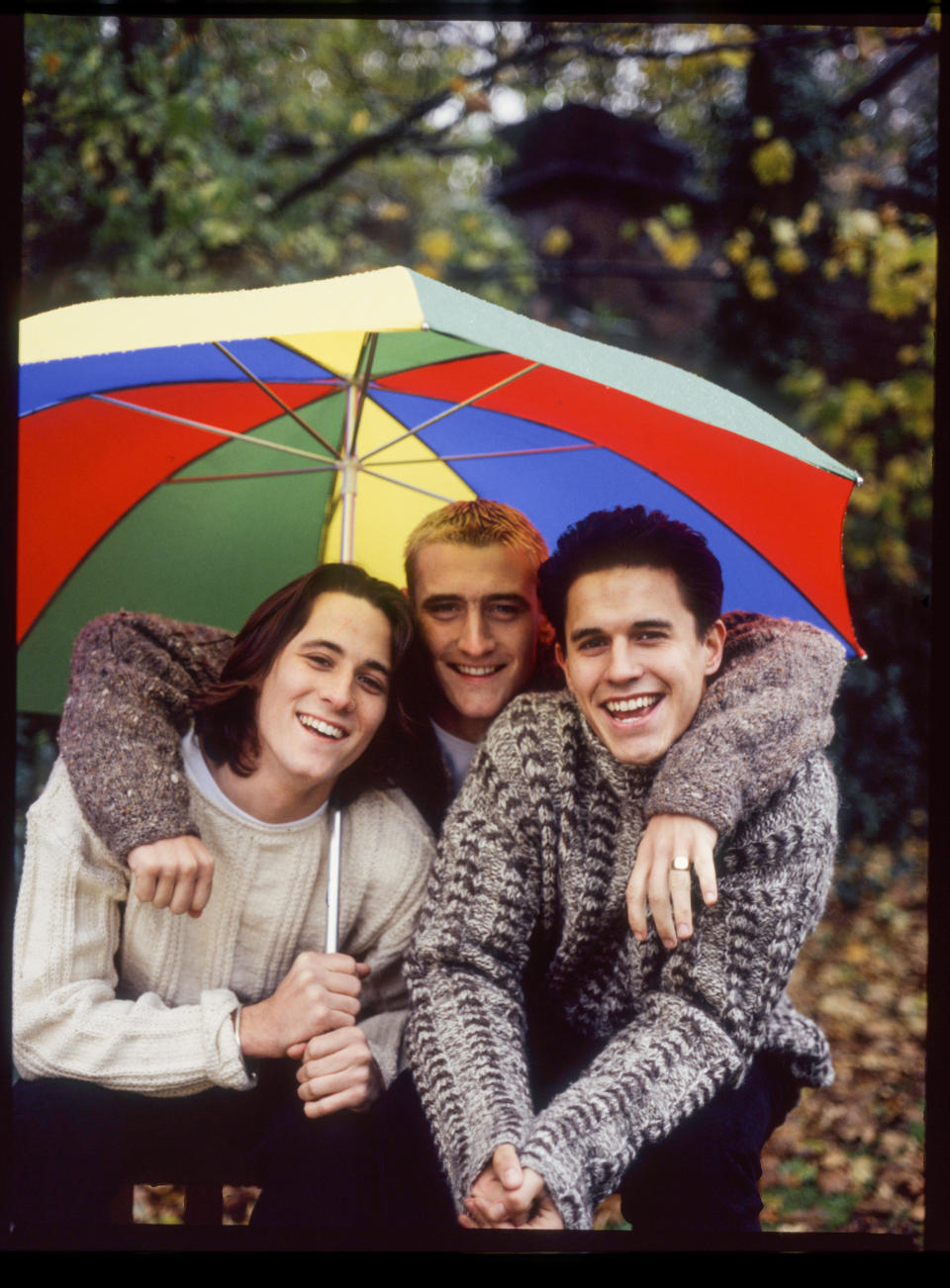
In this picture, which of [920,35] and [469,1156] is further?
[920,35]

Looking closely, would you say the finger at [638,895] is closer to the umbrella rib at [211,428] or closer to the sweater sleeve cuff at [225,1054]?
the sweater sleeve cuff at [225,1054]

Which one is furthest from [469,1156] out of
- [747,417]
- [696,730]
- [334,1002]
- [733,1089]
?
[747,417]

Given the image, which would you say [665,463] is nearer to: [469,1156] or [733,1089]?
[733,1089]

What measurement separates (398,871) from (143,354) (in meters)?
1.14

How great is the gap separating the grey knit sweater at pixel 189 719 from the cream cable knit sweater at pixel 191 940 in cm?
11

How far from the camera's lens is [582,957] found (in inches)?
82.4

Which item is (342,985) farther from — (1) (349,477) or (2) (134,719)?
(1) (349,477)

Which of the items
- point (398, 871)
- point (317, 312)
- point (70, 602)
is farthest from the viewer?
point (70, 602)

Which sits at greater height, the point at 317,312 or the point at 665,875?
the point at 317,312

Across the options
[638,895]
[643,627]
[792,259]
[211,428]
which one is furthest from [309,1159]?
[792,259]

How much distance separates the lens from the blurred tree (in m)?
4.52

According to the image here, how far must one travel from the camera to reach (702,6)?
204cm

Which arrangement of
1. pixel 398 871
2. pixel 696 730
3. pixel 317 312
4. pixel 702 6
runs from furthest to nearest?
pixel 398 871, pixel 702 6, pixel 696 730, pixel 317 312

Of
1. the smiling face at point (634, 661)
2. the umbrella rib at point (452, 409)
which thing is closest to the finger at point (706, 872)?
the smiling face at point (634, 661)
